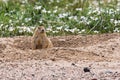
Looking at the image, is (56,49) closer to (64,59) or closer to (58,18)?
(64,59)

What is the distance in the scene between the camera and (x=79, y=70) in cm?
720

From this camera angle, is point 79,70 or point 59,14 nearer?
point 79,70

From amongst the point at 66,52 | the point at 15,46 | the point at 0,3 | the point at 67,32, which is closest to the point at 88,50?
the point at 66,52

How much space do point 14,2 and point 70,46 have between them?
4073mm

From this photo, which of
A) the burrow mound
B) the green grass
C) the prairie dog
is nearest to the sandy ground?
the burrow mound

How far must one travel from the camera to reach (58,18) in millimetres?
11781

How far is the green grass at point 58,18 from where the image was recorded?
11.0m

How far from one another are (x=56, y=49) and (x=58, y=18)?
301 cm

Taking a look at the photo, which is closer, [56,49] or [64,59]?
[64,59]

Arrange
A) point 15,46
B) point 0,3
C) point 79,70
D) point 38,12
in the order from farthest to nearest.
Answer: point 0,3 < point 38,12 < point 15,46 < point 79,70

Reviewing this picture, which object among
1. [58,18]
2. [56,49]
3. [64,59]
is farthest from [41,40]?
[58,18]

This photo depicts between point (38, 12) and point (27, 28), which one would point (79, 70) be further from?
point (38, 12)

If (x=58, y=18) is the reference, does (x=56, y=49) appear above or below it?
above

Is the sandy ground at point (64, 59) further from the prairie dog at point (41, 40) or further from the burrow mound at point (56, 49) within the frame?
the prairie dog at point (41, 40)
